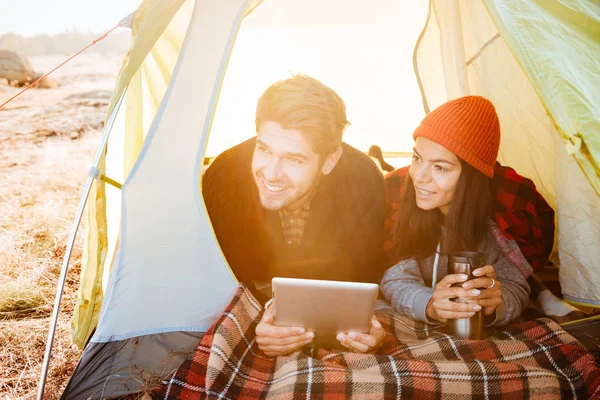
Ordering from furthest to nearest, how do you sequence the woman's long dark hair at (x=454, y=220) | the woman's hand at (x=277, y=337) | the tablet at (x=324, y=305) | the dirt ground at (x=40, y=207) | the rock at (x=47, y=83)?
the rock at (x=47, y=83)
the dirt ground at (x=40, y=207)
the woman's long dark hair at (x=454, y=220)
the woman's hand at (x=277, y=337)
the tablet at (x=324, y=305)

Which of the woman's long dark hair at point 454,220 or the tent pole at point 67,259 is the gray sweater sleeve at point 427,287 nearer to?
the woman's long dark hair at point 454,220

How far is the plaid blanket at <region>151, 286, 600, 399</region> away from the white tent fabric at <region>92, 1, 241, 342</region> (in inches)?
7.3

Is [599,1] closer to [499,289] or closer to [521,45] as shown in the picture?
[521,45]

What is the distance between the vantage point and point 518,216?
76.0 inches

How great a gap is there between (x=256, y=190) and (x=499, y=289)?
883 millimetres

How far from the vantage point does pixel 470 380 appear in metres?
1.48

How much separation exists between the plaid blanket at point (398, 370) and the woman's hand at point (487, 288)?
0.11 metres

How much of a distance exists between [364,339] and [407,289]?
0.33 metres

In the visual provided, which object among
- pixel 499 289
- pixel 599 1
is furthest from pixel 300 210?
pixel 599 1

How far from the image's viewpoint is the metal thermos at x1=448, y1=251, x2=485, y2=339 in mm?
1581

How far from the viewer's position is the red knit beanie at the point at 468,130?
1.73 m

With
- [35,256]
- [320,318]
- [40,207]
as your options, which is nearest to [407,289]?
[320,318]

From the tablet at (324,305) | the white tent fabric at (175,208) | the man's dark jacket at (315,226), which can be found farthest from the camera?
the man's dark jacket at (315,226)

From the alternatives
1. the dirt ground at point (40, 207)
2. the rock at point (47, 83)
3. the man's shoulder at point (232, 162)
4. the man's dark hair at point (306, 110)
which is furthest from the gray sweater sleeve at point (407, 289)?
the rock at point (47, 83)
